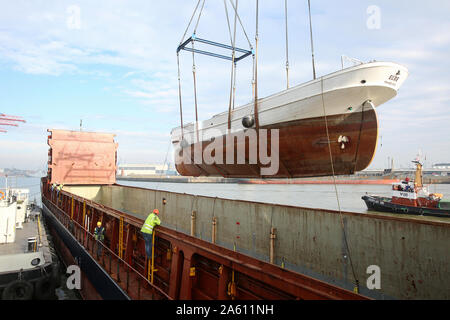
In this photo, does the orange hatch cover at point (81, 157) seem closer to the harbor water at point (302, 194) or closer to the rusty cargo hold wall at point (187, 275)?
the harbor water at point (302, 194)

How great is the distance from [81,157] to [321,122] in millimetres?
20211

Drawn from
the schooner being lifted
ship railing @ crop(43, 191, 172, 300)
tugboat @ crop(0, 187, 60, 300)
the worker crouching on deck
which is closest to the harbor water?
tugboat @ crop(0, 187, 60, 300)

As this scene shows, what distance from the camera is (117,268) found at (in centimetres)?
690

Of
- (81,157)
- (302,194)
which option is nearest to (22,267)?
(81,157)

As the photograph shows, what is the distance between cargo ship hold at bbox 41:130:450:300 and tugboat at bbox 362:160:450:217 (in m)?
20.4

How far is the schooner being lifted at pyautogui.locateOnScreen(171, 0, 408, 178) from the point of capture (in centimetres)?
586

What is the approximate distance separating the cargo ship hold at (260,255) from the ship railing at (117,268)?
27 millimetres

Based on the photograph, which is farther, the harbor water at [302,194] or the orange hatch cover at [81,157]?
the harbor water at [302,194]

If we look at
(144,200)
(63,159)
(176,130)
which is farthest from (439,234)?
(63,159)

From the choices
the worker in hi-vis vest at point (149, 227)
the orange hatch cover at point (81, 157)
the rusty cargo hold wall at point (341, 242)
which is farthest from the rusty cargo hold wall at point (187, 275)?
the orange hatch cover at point (81, 157)

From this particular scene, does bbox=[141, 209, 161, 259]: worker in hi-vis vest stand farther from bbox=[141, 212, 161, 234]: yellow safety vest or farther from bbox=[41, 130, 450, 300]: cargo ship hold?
bbox=[41, 130, 450, 300]: cargo ship hold

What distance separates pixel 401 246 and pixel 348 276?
1586 millimetres

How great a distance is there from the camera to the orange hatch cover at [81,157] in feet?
67.6

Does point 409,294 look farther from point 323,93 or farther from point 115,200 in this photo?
point 115,200
